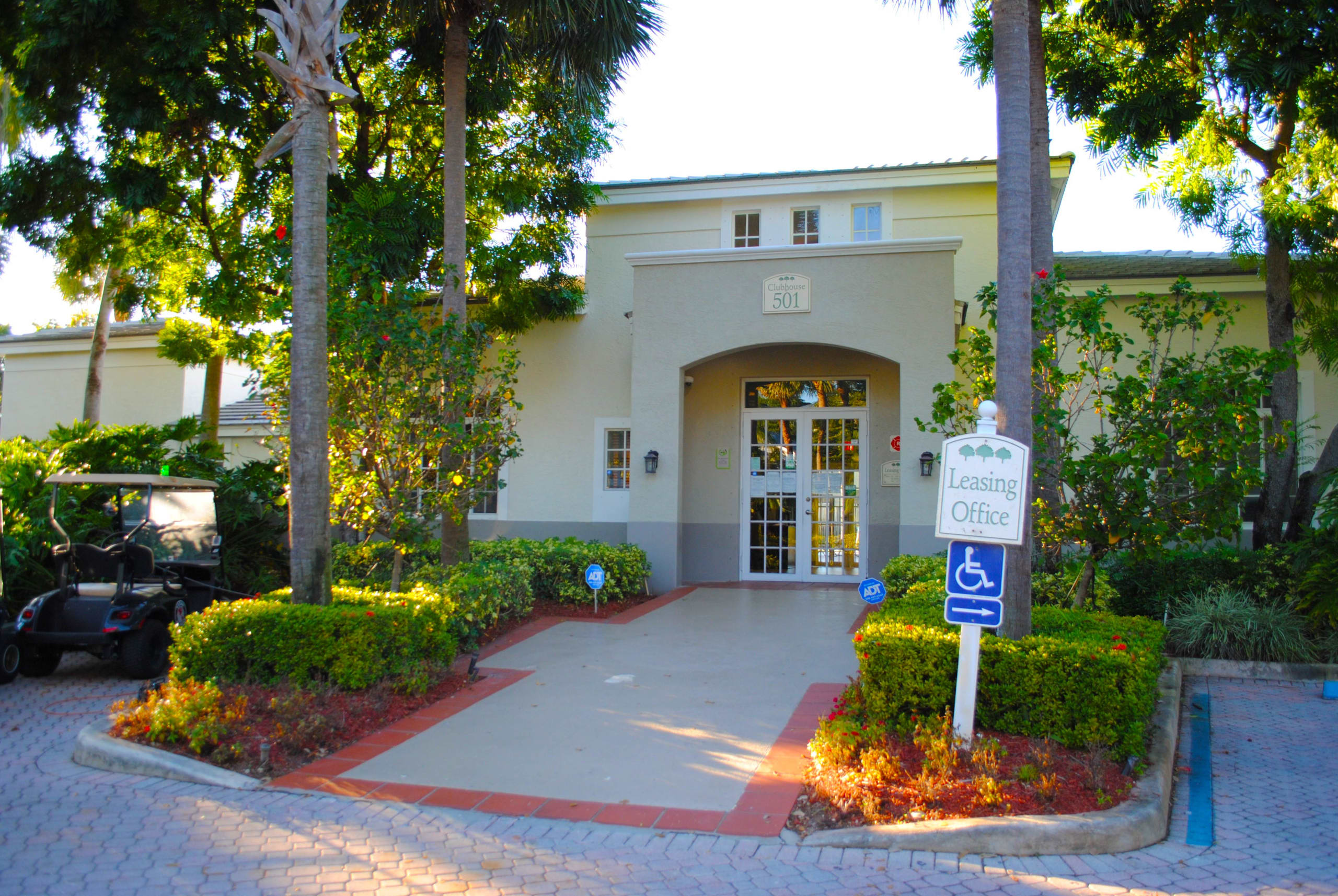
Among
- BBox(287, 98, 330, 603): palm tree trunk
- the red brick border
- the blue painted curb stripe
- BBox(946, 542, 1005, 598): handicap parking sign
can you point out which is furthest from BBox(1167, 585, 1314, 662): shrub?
BBox(287, 98, 330, 603): palm tree trunk

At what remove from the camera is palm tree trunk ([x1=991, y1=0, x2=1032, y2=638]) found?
622 centimetres

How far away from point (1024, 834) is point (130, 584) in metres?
7.66

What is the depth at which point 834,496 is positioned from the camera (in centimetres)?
1362

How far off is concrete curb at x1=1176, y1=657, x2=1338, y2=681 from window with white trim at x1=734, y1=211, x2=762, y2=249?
9.09m

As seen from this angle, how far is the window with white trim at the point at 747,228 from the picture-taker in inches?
599

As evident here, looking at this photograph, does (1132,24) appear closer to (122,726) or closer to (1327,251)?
(1327,251)

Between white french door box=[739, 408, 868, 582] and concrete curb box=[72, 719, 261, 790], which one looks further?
white french door box=[739, 408, 868, 582]

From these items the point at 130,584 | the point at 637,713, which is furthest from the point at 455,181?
the point at 637,713

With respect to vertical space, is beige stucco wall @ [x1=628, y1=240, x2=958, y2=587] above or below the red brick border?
above

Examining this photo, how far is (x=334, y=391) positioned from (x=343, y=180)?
17.2ft

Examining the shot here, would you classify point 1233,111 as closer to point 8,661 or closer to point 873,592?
point 873,592

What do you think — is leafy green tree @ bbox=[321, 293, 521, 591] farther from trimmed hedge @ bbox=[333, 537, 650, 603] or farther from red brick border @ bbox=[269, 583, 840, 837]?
red brick border @ bbox=[269, 583, 840, 837]

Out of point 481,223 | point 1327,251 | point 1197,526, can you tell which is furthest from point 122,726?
point 1327,251

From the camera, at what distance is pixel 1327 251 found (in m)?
11.3
